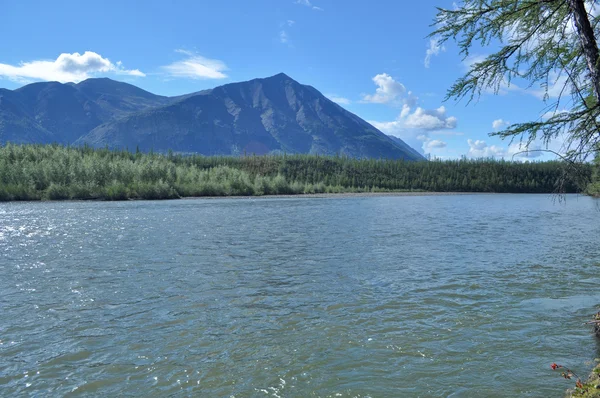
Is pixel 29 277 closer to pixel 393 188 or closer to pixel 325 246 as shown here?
pixel 325 246

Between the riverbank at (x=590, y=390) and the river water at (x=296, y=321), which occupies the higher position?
the riverbank at (x=590, y=390)

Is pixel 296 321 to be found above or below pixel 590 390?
below

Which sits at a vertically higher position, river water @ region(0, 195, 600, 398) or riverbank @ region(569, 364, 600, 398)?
riverbank @ region(569, 364, 600, 398)

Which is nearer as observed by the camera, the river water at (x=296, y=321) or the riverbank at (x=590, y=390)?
the riverbank at (x=590, y=390)

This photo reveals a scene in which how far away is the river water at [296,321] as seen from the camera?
8914 millimetres

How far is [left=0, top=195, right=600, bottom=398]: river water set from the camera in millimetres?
8914

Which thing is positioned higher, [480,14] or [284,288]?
[480,14]

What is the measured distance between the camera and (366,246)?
28281 millimetres

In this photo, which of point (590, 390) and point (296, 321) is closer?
point (590, 390)

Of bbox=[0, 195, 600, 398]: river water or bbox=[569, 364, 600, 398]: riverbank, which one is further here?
bbox=[0, 195, 600, 398]: river water

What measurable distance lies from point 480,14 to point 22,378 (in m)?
13.6

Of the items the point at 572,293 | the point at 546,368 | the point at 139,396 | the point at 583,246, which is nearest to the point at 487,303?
the point at 572,293

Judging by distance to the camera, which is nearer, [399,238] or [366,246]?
[366,246]

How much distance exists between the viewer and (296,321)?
12852mm
